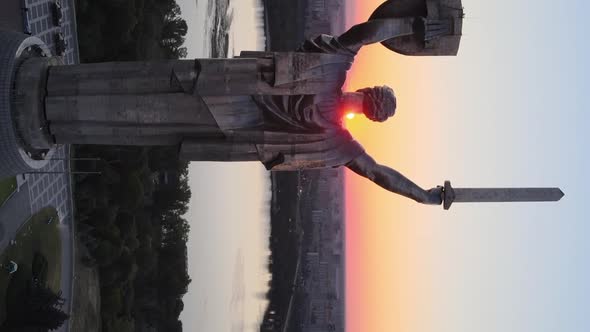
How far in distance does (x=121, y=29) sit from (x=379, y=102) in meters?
17.1

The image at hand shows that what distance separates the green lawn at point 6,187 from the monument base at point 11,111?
17.8 ft

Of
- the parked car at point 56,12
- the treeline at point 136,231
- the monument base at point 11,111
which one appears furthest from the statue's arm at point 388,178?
the parked car at point 56,12

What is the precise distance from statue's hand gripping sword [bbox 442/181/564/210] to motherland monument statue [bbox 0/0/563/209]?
96cm

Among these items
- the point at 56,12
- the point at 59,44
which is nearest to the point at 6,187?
the point at 59,44

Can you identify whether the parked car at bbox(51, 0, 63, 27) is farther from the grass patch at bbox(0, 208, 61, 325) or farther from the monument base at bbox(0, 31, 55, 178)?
the monument base at bbox(0, 31, 55, 178)

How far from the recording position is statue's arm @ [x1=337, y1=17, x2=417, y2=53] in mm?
10688

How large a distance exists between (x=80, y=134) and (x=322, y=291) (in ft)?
212

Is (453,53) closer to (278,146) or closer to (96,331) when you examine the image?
(278,146)

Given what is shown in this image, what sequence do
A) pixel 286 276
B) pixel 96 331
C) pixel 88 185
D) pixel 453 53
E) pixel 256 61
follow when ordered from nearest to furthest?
pixel 256 61, pixel 453 53, pixel 88 185, pixel 96 331, pixel 286 276

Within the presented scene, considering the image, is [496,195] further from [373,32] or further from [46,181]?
[46,181]

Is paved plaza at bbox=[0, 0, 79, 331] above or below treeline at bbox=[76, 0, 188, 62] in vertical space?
below

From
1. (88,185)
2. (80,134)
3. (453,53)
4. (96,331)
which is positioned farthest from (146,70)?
(96,331)

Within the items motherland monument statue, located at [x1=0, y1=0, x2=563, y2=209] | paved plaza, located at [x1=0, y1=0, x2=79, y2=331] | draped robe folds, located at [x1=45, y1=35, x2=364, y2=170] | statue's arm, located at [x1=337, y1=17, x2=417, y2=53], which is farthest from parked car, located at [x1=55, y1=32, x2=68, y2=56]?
statue's arm, located at [x1=337, y1=17, x2=417, y2=53]

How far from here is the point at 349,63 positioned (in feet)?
36.2
